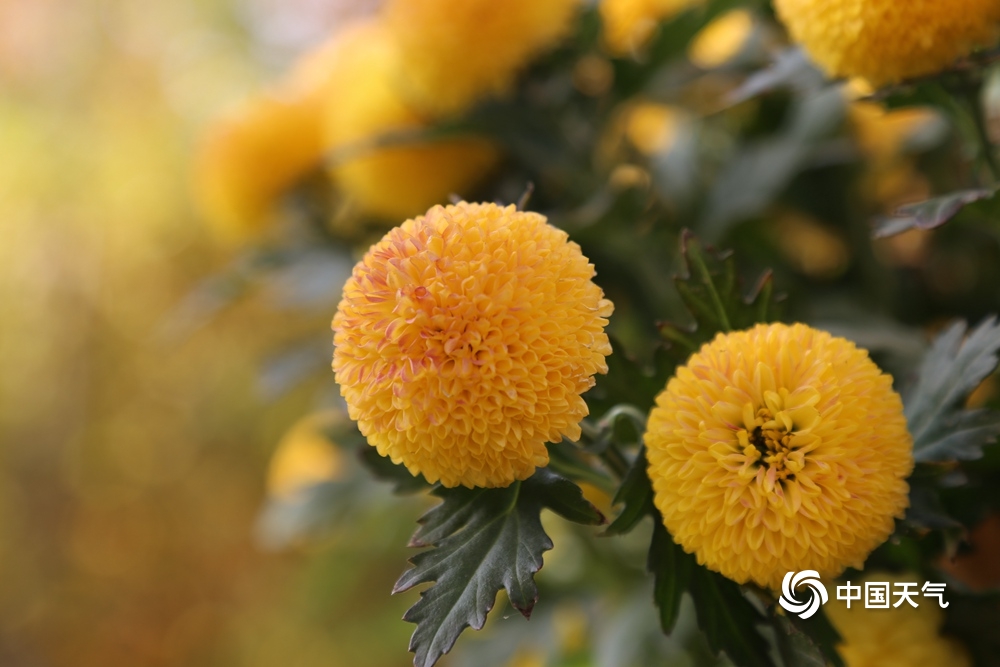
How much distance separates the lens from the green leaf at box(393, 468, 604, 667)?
271mm

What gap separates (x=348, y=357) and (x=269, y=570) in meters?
1.19

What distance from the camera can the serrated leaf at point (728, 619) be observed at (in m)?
0.30

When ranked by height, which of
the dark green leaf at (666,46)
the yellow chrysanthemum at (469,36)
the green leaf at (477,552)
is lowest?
the green leaf at (477,552)

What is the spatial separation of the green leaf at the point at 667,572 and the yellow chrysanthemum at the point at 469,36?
1.06 ft

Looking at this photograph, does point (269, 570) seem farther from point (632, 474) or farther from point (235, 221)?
point (632, 474)

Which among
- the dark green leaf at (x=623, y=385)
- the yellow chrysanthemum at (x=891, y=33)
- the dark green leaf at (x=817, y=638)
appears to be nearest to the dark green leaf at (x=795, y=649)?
the dark green leaf at (x=817, y=638)

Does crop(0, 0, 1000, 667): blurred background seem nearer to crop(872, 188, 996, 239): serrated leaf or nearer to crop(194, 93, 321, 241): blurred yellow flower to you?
crop(194, 93, 321, 241): blurred yellow flower

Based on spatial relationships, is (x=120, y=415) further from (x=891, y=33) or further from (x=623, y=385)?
(x=891, y=33)

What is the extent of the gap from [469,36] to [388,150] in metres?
0.12

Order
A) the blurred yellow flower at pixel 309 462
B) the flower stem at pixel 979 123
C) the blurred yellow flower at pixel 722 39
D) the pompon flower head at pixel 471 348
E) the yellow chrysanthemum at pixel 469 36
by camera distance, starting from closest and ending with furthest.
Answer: the pompon flower head at pixel 471 348
the flower stem at pixel 979 123
the yellow chrysanthemum at pixel 469 36
the blurred yellow flower at pixel 722 39
the blurred yellow flower at pixel 309 462

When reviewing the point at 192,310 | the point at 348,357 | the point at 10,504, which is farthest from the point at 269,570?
the point at 348,357

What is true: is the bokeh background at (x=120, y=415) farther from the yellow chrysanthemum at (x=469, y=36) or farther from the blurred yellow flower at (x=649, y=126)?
the yellow chrysanthemum at (x=469, y=36)

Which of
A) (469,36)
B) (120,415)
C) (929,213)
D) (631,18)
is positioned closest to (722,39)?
(631,18)

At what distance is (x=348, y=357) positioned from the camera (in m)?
0.28
